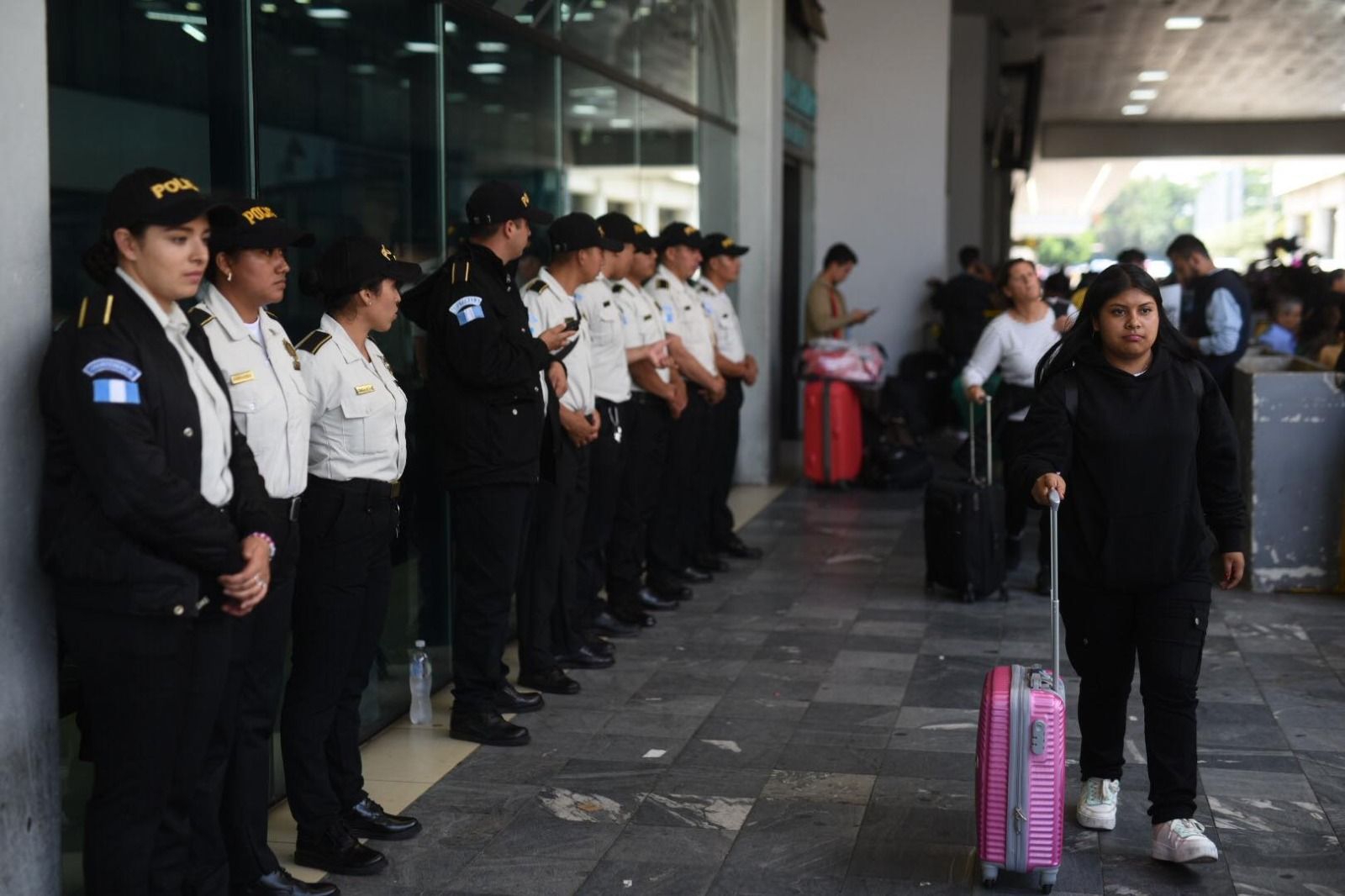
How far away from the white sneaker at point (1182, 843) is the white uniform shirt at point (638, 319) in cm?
346

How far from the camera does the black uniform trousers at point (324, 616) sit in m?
4.05

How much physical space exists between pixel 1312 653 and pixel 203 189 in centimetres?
470

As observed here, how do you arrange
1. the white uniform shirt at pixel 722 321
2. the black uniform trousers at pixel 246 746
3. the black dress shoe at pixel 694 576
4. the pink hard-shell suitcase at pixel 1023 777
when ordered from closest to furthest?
1. the black uniform trousers at pixel 246 746
2. the pink hard-shell suitcase at pixel 1023 777
3. the black dress shoe at pixel 694 576
4. the white uniform shirt at pixel 722 321

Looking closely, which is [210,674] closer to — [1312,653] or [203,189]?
[203,189]

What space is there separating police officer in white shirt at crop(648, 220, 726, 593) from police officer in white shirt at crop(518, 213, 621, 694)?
5.06 ft

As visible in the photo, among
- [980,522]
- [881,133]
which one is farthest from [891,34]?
[980,522]

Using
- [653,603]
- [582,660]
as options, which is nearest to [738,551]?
[653,603]

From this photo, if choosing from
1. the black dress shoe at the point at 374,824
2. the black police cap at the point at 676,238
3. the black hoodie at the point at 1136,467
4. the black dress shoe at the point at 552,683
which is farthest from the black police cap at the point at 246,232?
the black police cap at the point at 676,238

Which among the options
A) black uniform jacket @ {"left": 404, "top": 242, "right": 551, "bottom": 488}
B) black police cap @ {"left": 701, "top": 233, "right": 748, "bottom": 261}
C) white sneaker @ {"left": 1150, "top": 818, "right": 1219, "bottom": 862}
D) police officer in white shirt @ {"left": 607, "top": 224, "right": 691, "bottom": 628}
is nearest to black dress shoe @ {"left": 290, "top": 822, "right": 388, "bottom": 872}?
black uniform jacket @ {"left": 404, "top": 242, "right": 551, "bottom": 488}

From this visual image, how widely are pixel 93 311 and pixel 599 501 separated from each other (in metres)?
3.58

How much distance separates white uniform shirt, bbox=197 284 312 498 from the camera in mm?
3500

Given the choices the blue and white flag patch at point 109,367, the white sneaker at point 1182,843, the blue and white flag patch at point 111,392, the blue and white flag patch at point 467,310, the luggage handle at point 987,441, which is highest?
the blue and white flag patch at point 467,310

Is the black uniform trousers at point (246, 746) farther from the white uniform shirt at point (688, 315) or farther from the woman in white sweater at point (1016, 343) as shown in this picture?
the woman in white sweater at point (1016, 343)

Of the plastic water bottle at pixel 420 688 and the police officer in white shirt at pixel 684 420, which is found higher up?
the police officer in white shirt at pixel 684 420
